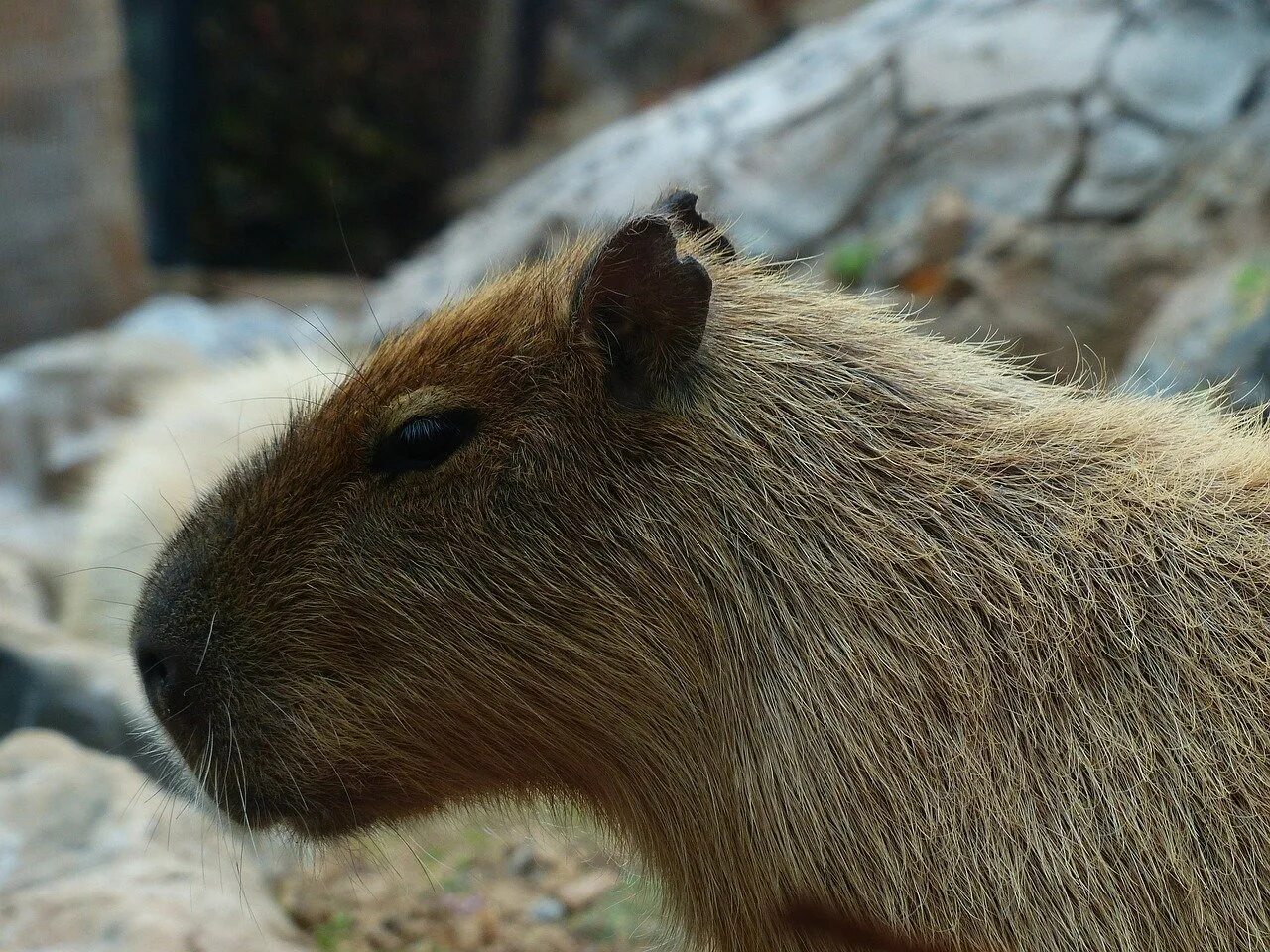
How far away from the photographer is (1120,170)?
19.1 ft

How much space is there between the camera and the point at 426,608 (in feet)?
7.03

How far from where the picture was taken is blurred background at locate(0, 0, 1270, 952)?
3.14 m

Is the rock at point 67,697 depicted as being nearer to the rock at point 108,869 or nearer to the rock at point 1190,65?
the rock at point 108,869

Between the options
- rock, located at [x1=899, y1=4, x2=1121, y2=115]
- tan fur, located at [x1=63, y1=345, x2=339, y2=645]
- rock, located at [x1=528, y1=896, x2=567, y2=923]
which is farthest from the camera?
rock, located at [x1=899, y1=4, x2=1121, y2=115]

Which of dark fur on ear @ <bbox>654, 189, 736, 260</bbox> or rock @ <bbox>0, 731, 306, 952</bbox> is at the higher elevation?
→ dark fur on ear @ <bbox>654, 189, 736, 260</bbox>

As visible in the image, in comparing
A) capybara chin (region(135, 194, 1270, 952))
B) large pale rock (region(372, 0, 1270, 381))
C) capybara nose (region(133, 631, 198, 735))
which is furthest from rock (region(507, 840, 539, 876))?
large pale rock (region(372, 0, 1270, 381))

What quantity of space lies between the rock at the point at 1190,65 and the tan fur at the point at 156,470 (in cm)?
381

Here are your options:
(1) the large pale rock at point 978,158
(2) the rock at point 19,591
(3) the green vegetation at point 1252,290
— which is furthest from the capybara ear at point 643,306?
(1) the large pale rock at point 978,158

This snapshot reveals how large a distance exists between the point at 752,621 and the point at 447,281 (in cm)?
554

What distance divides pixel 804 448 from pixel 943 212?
4.03 m

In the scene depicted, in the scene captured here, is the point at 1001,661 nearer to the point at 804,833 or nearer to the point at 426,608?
the point at 804,833

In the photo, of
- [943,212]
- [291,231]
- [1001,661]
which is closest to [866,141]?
[943,212]

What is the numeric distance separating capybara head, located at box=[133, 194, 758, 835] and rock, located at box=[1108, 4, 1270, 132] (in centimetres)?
446

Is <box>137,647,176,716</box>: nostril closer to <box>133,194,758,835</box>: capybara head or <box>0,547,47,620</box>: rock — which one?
<box>133,194,758,835</box>: capybara head
